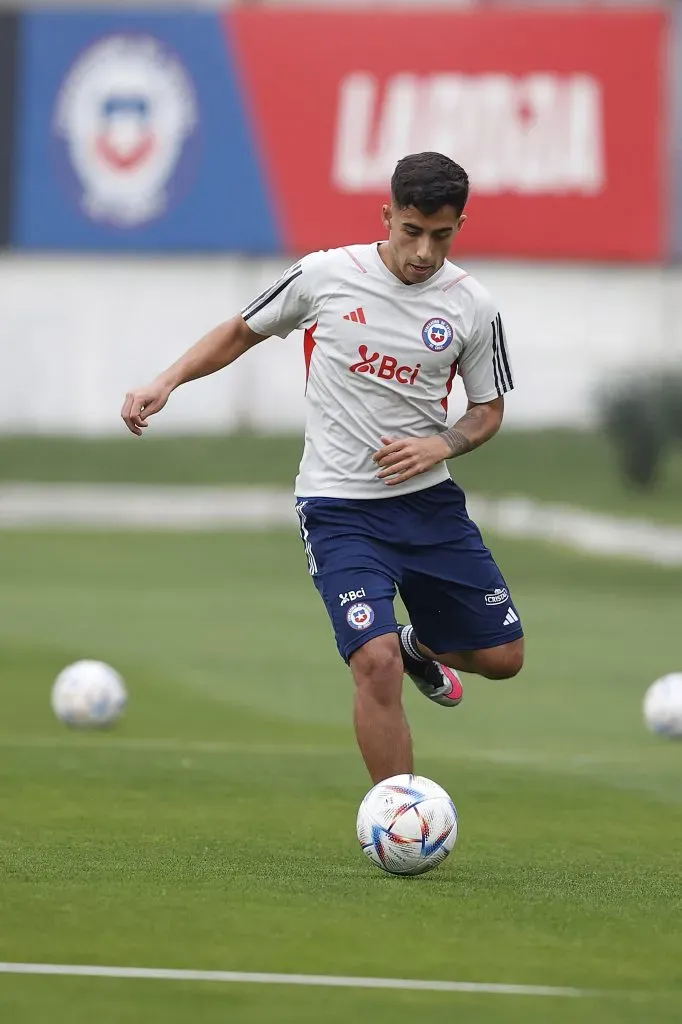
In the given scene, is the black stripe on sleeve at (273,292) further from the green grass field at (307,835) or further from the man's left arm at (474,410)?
the green grass field at (307,835)

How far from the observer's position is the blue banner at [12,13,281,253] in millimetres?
45219

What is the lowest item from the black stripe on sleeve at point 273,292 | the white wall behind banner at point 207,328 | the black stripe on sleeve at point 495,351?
the black stripe on sleeve at point 495,351

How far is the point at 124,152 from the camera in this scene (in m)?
45.6

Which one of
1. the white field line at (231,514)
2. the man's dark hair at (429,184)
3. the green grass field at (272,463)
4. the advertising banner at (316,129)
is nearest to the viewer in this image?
the man's dark hair at (429,184)

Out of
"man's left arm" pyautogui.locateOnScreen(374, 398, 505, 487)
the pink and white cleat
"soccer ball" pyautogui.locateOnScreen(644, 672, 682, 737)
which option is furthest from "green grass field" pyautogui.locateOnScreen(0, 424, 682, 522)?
"man's left arm" pyautogui.locateOnScreen(374, 398, 505, 487)

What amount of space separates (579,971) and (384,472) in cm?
250

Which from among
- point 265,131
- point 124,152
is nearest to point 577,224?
point 265,131

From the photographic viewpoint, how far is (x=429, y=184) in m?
7.68

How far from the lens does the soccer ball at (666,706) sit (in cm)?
1284

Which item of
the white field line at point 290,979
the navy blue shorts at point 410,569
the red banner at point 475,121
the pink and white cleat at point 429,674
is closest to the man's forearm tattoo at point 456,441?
the navy blue shorts at point 410,569

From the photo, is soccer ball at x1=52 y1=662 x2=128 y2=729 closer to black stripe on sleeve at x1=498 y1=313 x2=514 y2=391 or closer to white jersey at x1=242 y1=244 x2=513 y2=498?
white jersey at x1=242 y1=244 x2=513 y2=498

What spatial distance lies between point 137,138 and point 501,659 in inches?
1502

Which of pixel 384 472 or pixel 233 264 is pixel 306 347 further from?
pixel 233 264

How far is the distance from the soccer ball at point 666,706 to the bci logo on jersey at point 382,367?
510 cm
